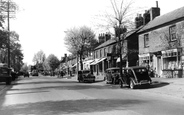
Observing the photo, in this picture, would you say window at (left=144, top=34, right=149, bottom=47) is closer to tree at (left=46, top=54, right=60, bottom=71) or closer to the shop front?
the shop front

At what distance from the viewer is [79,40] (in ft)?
140

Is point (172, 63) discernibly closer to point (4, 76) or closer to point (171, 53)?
point (171, 53)

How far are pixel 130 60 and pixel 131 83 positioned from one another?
15.6 meters

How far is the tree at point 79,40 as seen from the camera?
140ft

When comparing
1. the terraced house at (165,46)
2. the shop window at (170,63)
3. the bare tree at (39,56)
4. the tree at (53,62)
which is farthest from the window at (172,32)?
the bare tree at (39,56)

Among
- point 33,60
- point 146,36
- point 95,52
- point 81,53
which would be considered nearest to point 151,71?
point 146,36

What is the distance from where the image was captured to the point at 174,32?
901 inches

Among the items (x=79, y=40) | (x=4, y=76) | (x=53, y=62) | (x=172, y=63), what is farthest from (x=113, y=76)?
(x=53, y=62)

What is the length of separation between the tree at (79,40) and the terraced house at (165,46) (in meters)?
15.6

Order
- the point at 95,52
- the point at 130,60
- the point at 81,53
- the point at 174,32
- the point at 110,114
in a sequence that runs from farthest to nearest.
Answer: the point at 95,52 < the point at 81,53 < the point at 130,60 < the point at 174,32 < the point at 110,114

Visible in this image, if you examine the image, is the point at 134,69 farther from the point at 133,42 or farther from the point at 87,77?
the point at 133,42

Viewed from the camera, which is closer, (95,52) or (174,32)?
(174,32)

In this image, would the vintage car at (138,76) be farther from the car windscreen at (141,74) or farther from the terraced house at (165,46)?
the terraced house at (165,46)

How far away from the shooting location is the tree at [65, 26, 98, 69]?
4254cm
